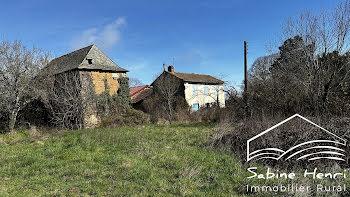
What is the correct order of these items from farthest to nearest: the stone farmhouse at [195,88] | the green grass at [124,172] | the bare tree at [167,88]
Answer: the stone farmhouse at [195,88], the bare tree at [167,88], the green grass at [124,172]

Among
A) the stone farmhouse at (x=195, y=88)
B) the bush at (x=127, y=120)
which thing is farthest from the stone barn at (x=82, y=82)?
the stone farmhouse at (x=195, y=88)

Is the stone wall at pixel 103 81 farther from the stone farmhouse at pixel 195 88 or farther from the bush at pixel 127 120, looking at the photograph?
the stone farmhouse at pixel 195 88

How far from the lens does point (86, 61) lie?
2066 centimetres

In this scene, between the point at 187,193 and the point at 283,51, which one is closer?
the point at 187,193

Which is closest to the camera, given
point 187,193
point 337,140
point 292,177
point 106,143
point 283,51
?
point 187,193

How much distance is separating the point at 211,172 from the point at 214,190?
1098mm

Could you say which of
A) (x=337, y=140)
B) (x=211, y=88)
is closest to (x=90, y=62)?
(x=211, y=88)

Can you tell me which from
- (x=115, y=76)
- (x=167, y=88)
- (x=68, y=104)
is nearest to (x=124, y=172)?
(x=68, y=104)

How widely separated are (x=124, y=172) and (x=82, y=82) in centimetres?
1593

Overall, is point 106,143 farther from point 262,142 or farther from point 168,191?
point 262,142

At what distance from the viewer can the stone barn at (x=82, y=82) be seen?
17.3 meters

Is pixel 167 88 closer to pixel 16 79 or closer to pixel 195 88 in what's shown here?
pixel 195 88

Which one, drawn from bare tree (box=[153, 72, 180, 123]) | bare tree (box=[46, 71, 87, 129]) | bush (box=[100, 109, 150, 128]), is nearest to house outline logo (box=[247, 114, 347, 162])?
bush (box=[100, 109, 150, 128])

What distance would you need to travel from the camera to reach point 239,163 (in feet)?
19.3
